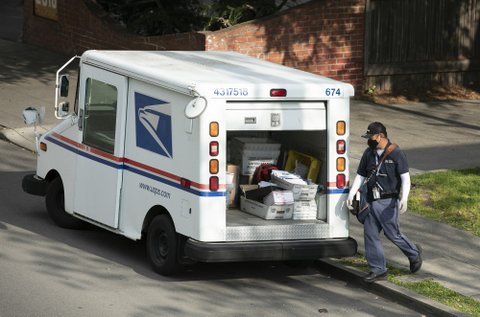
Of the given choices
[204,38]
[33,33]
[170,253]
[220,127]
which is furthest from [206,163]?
[33,33]

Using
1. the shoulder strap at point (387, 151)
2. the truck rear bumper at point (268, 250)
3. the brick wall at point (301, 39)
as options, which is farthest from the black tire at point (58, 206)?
the brick wall at point (301, 39)

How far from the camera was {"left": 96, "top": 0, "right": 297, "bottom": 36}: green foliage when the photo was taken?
22.1 metres

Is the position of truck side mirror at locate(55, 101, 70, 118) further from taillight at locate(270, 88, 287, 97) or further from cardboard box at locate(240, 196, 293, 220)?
taillight at locate(270, 88, 287, 97)

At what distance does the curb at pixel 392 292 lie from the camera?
10.5 meters

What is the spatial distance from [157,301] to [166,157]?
1.56 metres

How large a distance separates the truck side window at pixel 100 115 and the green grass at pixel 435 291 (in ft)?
9.76

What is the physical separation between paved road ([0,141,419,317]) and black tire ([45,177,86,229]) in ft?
0.37

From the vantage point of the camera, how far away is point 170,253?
450 inches

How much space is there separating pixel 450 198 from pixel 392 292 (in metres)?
3.80

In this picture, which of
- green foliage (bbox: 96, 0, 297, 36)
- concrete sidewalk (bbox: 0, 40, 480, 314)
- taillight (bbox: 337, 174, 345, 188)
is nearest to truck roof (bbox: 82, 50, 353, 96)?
taillight (bbox: 337, 174, 345, 188)

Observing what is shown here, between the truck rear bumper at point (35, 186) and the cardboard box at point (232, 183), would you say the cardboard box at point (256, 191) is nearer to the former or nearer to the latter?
the cardboard box at point (232, 183)

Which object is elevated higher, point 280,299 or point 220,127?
point 220,127

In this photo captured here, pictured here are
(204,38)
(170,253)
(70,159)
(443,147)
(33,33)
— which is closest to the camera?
(170,253)

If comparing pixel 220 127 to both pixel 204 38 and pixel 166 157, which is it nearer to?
pixel 166 157
